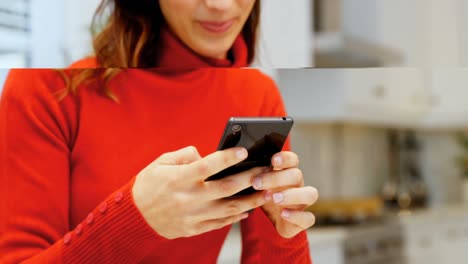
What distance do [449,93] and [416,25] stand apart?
8 cm

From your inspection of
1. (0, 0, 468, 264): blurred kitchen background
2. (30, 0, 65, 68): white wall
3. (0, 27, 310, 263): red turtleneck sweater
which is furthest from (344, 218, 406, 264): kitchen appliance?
(30, 0, 65, 68): white wall

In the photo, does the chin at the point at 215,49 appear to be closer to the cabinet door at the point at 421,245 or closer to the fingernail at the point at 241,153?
the fingernail at the point at 241,153

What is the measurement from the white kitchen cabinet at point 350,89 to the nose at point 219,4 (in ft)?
0.24

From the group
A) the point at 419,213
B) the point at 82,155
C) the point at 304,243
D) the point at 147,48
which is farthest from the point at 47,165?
the point at 419,213

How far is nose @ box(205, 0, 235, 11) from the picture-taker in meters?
0.44

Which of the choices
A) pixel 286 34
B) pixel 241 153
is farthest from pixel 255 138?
pixel 286 34

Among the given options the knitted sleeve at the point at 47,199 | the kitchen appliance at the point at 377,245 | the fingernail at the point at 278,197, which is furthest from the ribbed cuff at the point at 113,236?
the kitchen appliance at the point at 377,245

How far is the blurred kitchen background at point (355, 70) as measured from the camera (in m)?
0.46

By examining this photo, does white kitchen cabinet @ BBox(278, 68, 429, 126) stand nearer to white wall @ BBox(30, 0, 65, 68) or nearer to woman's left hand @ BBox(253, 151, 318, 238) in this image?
woman's left hand @ BBox(253, 151, 318, 238)

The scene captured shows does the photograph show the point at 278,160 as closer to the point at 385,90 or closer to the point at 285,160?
the point at 285,160

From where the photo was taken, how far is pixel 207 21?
45 centimetres

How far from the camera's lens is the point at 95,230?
442mm

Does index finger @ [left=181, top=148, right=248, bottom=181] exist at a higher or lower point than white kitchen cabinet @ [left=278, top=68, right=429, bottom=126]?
lower

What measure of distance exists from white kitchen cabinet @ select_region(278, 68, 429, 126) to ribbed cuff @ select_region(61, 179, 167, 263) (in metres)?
0.16
